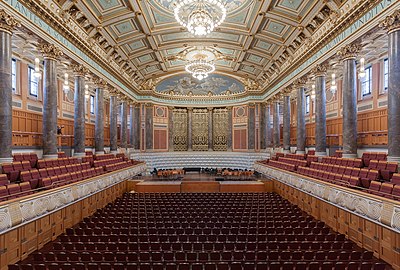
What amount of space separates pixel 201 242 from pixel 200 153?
2190cm

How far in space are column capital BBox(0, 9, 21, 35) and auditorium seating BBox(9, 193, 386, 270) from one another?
7219mm

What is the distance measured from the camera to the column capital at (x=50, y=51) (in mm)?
11388

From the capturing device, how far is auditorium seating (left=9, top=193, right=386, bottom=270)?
4871 millimetres

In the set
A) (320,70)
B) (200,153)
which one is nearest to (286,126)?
(320,70)

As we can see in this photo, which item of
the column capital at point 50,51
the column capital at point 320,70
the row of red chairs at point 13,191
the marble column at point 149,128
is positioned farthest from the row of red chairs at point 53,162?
the column capital at point 320,70

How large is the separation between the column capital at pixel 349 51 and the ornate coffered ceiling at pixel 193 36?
6.54ft

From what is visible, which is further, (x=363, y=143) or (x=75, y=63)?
(x=363, y=143)

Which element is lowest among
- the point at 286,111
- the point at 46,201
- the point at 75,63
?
the point at 46,201

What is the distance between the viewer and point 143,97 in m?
27.4

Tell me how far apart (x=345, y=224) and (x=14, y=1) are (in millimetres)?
13712

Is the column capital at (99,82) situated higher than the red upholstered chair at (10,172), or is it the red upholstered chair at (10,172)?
the column capital at (99,82)

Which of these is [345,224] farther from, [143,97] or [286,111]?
[143,97]

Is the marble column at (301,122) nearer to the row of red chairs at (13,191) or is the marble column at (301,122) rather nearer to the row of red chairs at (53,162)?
the row of red chairs at (53,162)

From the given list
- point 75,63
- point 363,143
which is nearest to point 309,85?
point 363,143
